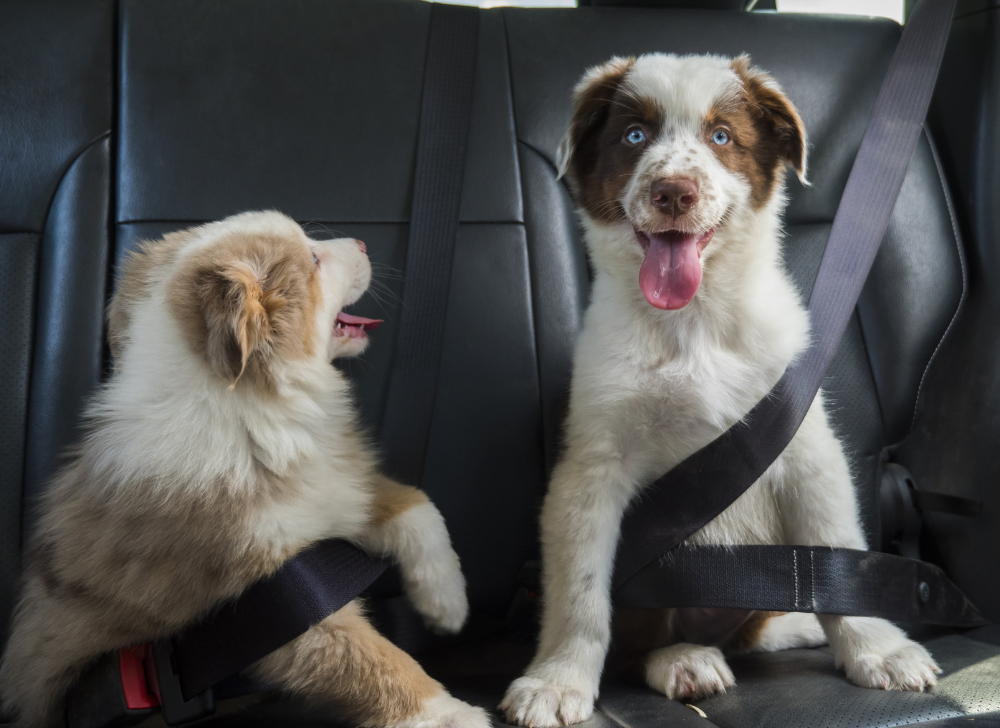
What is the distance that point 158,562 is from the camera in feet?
4.65

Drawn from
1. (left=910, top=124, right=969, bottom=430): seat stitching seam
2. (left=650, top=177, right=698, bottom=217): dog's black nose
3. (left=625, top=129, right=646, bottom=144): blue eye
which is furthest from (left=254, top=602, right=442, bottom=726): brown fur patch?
(left=910, top=124, right=969, bottom=430): seat stitching seam

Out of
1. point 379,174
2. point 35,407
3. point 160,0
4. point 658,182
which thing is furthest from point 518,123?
point 35,407

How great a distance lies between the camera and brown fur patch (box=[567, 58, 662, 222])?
5.60ft

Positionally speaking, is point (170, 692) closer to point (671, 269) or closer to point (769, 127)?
point (671, 269)

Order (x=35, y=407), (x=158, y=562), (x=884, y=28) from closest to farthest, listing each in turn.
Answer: (x=158, y=562) < (x=35, y=407) < (x=884, y=28)

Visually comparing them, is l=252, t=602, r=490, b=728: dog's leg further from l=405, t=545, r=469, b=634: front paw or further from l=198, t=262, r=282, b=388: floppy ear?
l=198, t=262, r=282, b=388: floppy ear

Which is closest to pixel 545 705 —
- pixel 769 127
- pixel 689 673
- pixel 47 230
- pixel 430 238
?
pixel 689 673

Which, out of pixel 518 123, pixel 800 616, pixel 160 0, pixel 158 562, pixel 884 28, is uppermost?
pixel 884 28

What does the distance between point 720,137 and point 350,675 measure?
132 cm

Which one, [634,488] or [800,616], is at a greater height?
[634,488]

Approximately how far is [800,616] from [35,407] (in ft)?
6.05

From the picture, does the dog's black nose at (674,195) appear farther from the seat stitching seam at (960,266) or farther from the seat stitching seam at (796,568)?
the seat stitching seam at (960,266)

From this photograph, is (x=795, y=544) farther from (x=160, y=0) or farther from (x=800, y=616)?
(x=160, y=0)

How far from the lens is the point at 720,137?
5.56 ft
